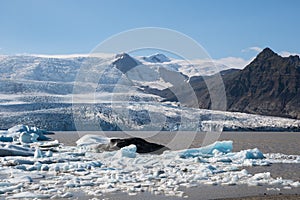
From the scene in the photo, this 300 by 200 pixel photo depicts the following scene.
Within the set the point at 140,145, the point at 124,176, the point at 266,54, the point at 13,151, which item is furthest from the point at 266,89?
the point at 124,176

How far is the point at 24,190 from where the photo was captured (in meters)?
11.4

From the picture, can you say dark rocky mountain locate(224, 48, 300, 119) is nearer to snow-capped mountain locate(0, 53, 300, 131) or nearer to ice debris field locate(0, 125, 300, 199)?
snow-capped mountain locate(0, 53, 300, 131)

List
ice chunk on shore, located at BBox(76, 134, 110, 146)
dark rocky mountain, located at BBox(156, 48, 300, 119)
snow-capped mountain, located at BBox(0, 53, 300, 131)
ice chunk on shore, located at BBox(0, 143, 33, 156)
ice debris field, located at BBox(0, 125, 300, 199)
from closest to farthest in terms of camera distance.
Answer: ice debris field, located at BBox(0, 125, 300, 199), ice chunk on shore, located at BBox(0, 143, 33, 156), ice chunk on shore, located at BBox(76, 134, 110, 146), snow-capped mountain, located at BBox(0, 53, 300, 131), dark rocky mountain, located at BBox(156, 48, 300, 119)

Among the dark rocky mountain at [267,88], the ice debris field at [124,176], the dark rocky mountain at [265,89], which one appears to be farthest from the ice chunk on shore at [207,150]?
the dark rocky mountain at [267,88]

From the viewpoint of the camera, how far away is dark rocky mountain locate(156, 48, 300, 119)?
486 ft

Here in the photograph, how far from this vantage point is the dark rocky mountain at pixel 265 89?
148 metres

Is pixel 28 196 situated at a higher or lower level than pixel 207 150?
higher

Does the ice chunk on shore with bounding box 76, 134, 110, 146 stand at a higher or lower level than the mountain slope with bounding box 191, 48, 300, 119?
lower

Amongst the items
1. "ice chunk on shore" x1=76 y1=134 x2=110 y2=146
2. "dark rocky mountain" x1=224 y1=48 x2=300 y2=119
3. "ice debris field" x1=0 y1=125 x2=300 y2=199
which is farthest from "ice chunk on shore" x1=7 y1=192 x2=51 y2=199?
"dark rocky mountain" x1=224 y1=48 x2=300 y2=119

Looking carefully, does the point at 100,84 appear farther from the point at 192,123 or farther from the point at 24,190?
the point at 24,190

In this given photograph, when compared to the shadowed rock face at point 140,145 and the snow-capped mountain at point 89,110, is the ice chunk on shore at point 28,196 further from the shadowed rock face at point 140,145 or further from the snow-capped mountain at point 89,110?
the snow-capped mountain at point 89,110

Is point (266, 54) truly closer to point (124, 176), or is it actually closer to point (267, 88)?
point (267, 88)

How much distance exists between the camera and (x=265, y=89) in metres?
160

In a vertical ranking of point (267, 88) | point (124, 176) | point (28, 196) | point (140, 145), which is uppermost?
point (267, 88)
